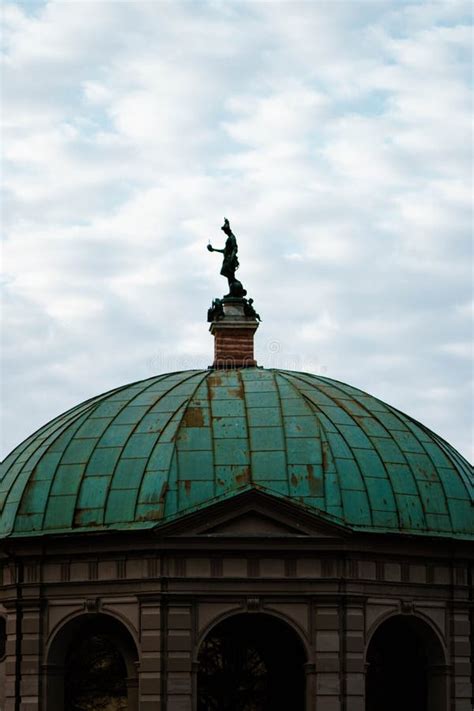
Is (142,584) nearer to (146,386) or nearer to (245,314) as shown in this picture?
(146,386)

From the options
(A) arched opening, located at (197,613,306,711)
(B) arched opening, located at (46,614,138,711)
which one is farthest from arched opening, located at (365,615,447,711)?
(B) arched opening, located at (46,614,138,711)

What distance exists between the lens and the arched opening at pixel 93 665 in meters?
72.8

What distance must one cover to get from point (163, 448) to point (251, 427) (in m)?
3.40

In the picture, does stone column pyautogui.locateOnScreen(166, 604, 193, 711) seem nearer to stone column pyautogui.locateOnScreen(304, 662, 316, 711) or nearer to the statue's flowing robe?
stone column pyautogui.locateOnScreen(304, 662, 316, 711)

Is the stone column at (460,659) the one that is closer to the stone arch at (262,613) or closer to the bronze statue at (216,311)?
the stone arch at (262,613)

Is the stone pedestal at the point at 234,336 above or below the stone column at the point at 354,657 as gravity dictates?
above

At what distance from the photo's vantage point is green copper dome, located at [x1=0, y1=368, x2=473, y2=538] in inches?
2859

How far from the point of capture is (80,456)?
2953 inches

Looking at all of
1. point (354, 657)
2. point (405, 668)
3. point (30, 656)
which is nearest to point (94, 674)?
point (30, 656)

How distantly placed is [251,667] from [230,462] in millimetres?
7446

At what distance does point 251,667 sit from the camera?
242 ft

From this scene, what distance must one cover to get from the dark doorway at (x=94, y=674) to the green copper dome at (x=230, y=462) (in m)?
4.31

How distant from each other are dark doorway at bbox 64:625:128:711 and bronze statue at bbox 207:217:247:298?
658 inches

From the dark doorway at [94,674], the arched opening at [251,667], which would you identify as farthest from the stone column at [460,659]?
the dark doorway at [94,674]
